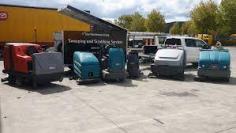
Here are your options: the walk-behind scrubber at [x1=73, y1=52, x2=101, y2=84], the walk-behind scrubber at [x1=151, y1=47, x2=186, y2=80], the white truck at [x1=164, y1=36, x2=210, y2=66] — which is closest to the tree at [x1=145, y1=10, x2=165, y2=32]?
the white truck at [x1=164, y1=36, x2=210, y2=66]

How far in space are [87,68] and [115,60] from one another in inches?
51.0

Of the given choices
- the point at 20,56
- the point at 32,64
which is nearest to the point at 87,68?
the point at 32,64

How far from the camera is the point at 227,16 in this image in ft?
192

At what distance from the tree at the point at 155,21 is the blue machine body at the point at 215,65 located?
60.8m

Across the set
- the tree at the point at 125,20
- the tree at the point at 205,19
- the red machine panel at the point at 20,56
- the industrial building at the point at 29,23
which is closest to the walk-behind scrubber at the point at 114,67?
the red machine panel at the point at 20,56

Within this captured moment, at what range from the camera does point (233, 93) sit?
465 inches

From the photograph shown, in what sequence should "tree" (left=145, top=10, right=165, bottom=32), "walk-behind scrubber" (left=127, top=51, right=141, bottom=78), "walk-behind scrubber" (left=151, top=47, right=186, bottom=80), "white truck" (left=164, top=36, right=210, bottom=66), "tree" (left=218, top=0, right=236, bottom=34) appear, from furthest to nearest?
"tree" (left=145, top=10, right=165, bottom=32)
"tree" (left=218, top=0, right=236, bottom=34)
"white truck" (left=164, top=36, right=210, bottom=66)
"walk-behind scrubber" (left=127, top=51, right=141, bottom=78)
"walk-behind scrubber" (left=151, top=47, right=186, bottom=80)

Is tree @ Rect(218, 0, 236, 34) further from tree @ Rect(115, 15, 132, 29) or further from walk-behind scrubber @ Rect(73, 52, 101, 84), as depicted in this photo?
walk-behind scrubber @ Rect(73, 52, 101, 84)

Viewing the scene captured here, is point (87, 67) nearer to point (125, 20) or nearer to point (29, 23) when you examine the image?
point (29, 23)

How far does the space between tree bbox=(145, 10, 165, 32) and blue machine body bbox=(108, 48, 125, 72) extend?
61.3 meters

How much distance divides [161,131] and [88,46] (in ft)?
29.5

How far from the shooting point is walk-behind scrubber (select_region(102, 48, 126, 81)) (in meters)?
13.8

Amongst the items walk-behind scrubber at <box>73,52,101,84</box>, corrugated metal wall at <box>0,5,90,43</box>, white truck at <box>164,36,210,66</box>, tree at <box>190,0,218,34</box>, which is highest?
tree at <box>190,0,218,34</box>

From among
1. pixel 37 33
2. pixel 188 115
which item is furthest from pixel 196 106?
pixel 37 33
